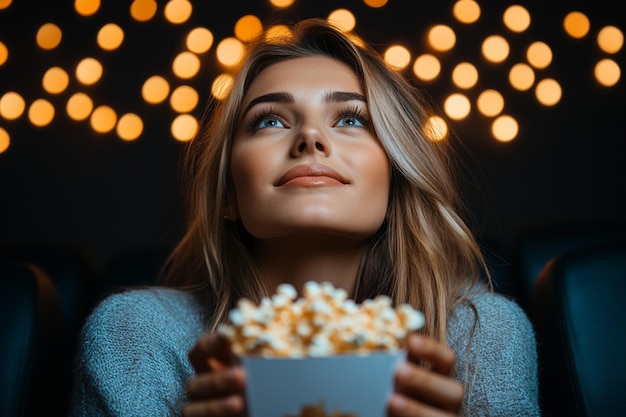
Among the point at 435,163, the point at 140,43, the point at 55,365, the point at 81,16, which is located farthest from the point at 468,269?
the point at 81,16

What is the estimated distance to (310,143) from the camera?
1.29 meters

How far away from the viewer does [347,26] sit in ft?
8.17

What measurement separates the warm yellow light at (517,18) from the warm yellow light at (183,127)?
3.72ft

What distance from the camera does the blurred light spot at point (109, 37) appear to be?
254cm

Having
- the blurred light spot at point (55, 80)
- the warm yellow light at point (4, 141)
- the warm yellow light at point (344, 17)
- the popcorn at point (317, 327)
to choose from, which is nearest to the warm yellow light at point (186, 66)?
the blurred light spot at point (55, 80)

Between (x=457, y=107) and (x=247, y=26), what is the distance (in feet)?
2.54

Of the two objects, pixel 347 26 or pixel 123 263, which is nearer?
pixel 123 263

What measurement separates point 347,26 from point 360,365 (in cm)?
202

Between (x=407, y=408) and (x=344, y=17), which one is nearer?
(x=407, y=408)

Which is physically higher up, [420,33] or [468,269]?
[420,33]

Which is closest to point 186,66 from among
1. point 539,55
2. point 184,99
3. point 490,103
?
point 184,99

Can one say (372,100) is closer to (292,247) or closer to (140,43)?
(292,247)

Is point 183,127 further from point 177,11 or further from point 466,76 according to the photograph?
point 466,76

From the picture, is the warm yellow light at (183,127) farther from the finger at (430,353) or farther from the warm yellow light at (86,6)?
the finger at (430,353)
